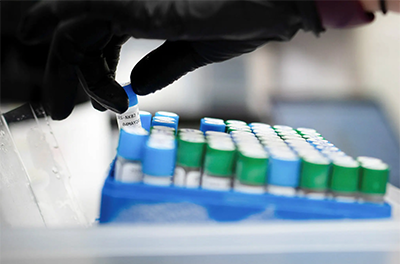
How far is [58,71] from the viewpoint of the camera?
65 centimetres

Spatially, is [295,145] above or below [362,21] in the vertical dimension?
below

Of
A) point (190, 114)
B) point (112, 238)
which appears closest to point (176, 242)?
point (112, 238)

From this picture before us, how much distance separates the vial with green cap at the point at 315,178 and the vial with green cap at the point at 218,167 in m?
0.10

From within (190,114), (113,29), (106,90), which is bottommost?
(190,114)

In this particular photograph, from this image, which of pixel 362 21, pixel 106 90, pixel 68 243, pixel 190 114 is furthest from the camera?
pixel 190 114

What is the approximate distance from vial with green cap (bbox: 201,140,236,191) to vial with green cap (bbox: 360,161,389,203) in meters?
0.18

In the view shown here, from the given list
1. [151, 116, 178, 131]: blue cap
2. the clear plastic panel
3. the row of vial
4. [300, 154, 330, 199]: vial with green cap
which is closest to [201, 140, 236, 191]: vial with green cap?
the row of vial

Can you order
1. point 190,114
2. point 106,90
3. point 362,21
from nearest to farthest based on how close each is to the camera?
point 362,21, point 106,90, point 190,114

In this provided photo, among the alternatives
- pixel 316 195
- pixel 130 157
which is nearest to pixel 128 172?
pixel 130 157

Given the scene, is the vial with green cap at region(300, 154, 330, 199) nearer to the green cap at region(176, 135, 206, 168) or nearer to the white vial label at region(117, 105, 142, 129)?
the green cap at region(176, 135, 206, 168)

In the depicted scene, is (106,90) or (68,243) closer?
(68,243)

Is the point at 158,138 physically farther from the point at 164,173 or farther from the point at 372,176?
the point at 372,176

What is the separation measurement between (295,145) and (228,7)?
0.84 ft

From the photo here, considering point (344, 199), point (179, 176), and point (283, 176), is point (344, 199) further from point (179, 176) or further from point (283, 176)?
point (179, 176)
